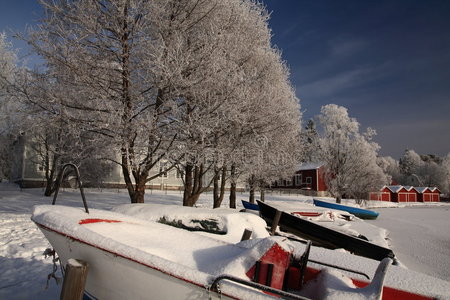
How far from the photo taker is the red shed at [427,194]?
59344mm

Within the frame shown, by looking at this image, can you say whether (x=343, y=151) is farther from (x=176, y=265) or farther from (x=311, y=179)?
(x=176, y=265)

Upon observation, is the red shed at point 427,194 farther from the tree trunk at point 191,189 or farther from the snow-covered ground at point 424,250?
the tree trunk at point 191,189

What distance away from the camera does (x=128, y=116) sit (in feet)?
26.2

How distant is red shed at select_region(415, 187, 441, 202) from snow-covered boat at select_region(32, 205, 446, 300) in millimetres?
65905

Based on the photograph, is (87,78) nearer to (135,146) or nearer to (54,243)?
(135,146)

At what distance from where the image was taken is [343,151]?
102 ft

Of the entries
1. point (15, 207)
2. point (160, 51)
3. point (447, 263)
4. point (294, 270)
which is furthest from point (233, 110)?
point (15, 207)

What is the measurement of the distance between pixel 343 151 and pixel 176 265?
3081 cm

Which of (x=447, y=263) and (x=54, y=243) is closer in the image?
(x=54, y=243)

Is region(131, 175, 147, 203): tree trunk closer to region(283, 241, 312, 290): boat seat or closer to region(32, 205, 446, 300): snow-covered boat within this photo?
region(32, 205, 446, 300): snow-covered boat

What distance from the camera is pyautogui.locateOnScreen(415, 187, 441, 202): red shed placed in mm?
59344

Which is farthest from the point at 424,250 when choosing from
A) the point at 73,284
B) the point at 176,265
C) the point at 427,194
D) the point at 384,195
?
the point at 427,194

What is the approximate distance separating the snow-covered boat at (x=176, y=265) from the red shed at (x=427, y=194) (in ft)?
216

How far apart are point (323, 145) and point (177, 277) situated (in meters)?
30.3
